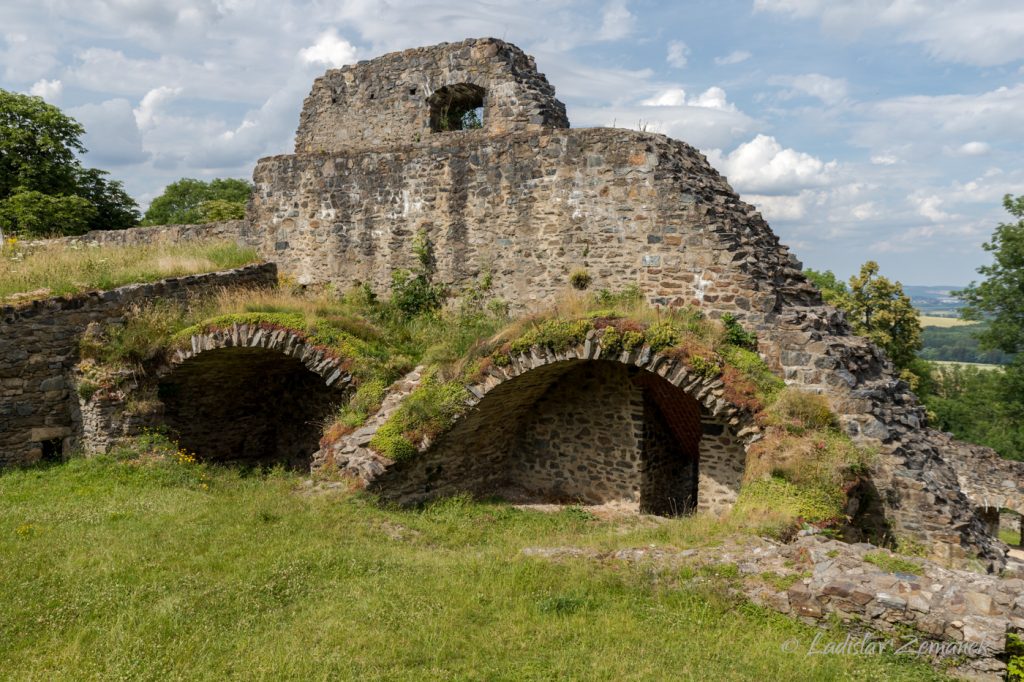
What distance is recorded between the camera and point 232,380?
13508mm

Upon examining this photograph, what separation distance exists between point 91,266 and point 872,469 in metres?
13.4

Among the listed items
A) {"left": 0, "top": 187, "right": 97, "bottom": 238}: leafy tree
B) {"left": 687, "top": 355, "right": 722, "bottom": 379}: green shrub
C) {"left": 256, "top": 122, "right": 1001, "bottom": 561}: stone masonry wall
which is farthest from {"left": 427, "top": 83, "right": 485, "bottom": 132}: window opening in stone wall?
{"left": 0, "top": 187, "right": 97, "bottom": 238}: leafy tree

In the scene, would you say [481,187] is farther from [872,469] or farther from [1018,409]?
[1018,409]

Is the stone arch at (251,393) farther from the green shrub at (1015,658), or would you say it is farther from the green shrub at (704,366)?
the green shrub at (1015,658)

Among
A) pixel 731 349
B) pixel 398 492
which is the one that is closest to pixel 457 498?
pixel 398 492

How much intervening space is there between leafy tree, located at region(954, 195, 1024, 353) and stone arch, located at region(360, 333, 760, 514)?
75.6ft

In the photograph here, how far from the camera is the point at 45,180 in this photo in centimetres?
2642

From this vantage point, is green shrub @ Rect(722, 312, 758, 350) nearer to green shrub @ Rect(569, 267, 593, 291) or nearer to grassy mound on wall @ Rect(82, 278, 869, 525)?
grassy mound on wall @ Rect(82, 278, 869, 525)

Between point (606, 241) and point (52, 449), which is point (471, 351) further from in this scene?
point (52, 449)

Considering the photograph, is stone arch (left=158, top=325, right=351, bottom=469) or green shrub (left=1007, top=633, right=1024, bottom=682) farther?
stone arch (left=158, top=325, right=351, bottom=469)

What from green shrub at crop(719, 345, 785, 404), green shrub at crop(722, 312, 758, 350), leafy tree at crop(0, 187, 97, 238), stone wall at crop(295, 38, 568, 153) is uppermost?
stone wall at crop(295, 38, 568, 153)

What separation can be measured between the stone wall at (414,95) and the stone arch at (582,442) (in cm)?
501

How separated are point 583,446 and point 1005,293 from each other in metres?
25.2

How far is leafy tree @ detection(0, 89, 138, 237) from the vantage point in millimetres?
24172
